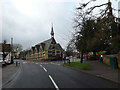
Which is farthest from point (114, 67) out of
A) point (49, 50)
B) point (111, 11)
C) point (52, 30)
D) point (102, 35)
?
point (52, 30)

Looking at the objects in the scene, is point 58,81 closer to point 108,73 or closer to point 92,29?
point 108,73

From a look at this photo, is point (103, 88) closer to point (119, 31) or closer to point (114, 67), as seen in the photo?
point (119, 31)

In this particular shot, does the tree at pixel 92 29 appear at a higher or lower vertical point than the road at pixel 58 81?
higher

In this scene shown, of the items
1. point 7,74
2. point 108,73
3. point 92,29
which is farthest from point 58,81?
point 92,29

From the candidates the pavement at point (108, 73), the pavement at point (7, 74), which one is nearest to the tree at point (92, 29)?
the pavement at point (108, 73)

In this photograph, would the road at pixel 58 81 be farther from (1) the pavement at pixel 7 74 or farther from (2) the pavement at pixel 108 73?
(2) the pavement at pixel 108 73

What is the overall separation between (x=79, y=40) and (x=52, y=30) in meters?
45.1

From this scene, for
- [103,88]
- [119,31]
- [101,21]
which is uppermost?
[101,21]

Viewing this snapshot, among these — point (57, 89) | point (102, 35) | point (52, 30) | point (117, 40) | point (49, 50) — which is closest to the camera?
point (57, 89)

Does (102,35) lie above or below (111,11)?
below

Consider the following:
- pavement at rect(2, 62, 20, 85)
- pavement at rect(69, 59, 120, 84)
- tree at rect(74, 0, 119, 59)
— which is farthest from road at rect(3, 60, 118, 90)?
tree at rect(74, 0, 119, 59)

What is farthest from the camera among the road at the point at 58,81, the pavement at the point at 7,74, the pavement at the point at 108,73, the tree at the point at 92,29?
the tree at the point at 92,29

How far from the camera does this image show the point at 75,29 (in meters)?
24.2

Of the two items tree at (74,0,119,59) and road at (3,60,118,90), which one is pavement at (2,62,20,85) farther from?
tree at (74,0,119,59)
